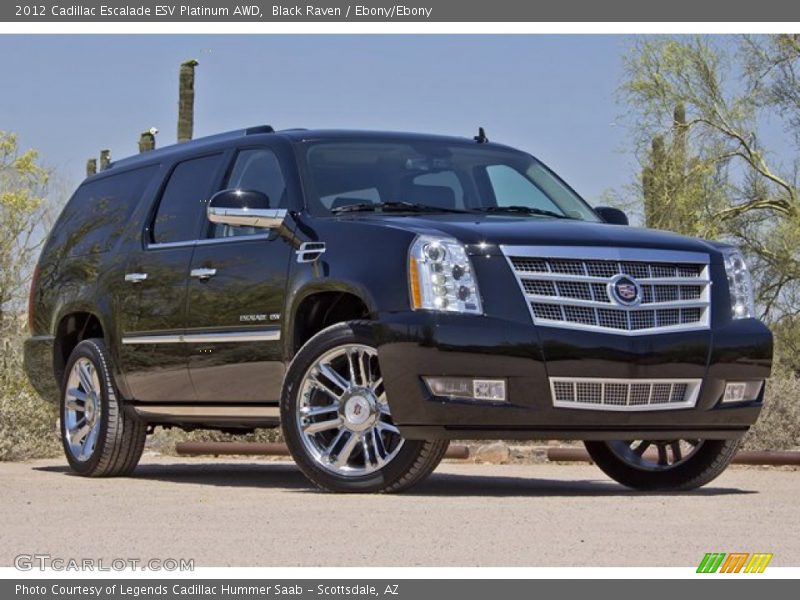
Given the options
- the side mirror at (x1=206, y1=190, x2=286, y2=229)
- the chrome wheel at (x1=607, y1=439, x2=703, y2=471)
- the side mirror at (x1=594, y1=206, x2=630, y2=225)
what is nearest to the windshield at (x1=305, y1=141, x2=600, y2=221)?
the side mirror at (x1=594, y1=206, x2=630, y2=225)

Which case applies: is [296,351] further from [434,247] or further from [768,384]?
[768,384]

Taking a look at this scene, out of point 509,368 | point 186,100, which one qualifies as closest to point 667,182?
point 186,100

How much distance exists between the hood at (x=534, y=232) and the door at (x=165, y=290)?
1.63m

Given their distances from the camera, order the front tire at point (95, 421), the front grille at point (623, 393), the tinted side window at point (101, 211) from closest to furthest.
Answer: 1. the front grille at point (623, 393)
2. the front tire at point (95, 421)
3. the tinted side window at point (101, 211)

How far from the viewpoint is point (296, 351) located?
32.5 feet

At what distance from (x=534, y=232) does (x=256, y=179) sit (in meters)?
2.16

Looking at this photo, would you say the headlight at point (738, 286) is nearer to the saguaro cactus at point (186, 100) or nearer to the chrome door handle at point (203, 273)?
the chrome door handle at point (203, 273)

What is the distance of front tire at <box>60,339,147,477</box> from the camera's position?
11617 mm

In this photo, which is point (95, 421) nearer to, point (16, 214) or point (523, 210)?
point (523, 210)

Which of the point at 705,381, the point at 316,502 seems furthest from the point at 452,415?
the point at 705,381

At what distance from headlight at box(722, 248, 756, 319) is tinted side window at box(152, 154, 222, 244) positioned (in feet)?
10.6

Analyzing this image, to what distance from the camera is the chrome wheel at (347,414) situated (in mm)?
9375

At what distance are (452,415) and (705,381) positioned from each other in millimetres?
1466

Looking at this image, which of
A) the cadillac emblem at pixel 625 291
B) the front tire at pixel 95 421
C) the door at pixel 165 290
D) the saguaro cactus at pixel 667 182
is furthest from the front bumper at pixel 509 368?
the saguaro cactus at pixel 667 182
